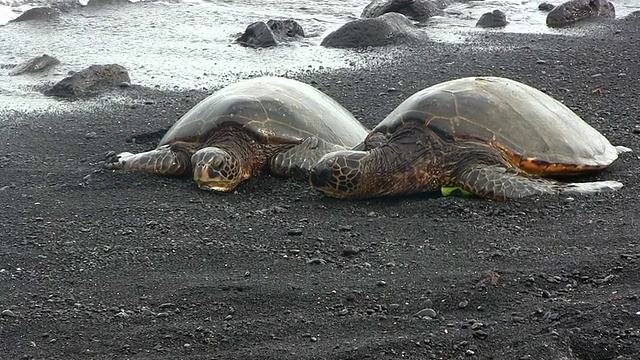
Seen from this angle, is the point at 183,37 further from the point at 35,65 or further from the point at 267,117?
the point at 267,117

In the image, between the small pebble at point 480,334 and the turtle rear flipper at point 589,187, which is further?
the turtle rear flipper at point 589,187

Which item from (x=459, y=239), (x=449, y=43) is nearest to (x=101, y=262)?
(x=459, y=239)

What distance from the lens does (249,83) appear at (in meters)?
7.44

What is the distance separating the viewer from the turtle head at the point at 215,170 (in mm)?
6355

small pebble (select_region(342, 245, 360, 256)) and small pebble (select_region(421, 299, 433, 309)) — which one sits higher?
small pebble (select_region(421, 299, 433, 309))

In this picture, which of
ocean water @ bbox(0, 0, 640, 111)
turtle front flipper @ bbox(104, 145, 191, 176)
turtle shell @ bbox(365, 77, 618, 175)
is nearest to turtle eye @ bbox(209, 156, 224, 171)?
turtle front flipper @ bbox(104, 145, 191, 176)

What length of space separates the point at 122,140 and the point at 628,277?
479cm

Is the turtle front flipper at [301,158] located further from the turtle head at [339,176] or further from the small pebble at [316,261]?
the small pebble at [316,261]

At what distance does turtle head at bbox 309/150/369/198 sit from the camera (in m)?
5.95

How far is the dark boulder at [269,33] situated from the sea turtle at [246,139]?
5.08 meters

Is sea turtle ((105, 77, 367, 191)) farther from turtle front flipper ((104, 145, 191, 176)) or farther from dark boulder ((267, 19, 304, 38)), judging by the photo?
dark boulder ((267, 19, 304, 38))

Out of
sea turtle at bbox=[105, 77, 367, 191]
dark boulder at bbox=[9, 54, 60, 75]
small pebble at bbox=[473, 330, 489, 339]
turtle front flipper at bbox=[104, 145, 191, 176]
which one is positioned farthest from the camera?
dark boulder at bbox=[9, 54, 60, 75]

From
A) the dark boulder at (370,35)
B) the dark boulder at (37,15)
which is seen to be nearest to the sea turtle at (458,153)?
the dark boulder at (370,35)

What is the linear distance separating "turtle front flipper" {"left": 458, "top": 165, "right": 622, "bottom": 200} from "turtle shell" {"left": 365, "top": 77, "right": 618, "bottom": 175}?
0.19 meters
